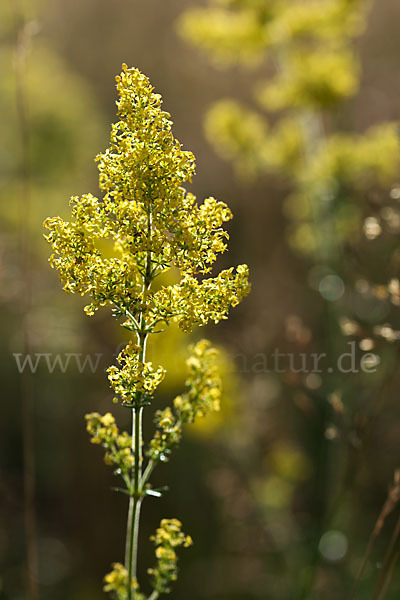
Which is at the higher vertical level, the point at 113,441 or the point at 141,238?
the point at 141,238

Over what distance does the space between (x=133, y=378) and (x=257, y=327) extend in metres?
3.68

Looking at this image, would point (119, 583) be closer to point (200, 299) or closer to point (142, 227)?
point (200, 299)

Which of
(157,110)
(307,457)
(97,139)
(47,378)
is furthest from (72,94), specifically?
(157,110)

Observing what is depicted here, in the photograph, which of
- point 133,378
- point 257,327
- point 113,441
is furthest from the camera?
point 257,327

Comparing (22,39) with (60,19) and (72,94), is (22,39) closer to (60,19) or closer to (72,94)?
(72,94)

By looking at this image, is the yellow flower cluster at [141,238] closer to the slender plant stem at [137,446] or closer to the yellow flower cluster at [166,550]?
the slender plant stem at [137,446]

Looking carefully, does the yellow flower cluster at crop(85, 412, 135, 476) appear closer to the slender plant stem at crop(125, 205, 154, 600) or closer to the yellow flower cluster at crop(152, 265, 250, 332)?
the slender plant stem at crop(125, 205, 154, 600)

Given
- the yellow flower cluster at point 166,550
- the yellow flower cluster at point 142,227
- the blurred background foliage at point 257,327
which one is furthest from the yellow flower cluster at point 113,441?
the blurred background foliage at point 257,327

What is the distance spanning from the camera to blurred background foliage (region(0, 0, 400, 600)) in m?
3.04

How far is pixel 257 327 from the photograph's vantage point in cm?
463

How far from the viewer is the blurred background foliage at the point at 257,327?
9.96 feet

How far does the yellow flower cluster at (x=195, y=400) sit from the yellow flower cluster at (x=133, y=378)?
0.18 metres

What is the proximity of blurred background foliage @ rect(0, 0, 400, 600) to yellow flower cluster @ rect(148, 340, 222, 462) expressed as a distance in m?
0.39

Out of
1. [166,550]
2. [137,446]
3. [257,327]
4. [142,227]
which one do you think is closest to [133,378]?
[137,446]
